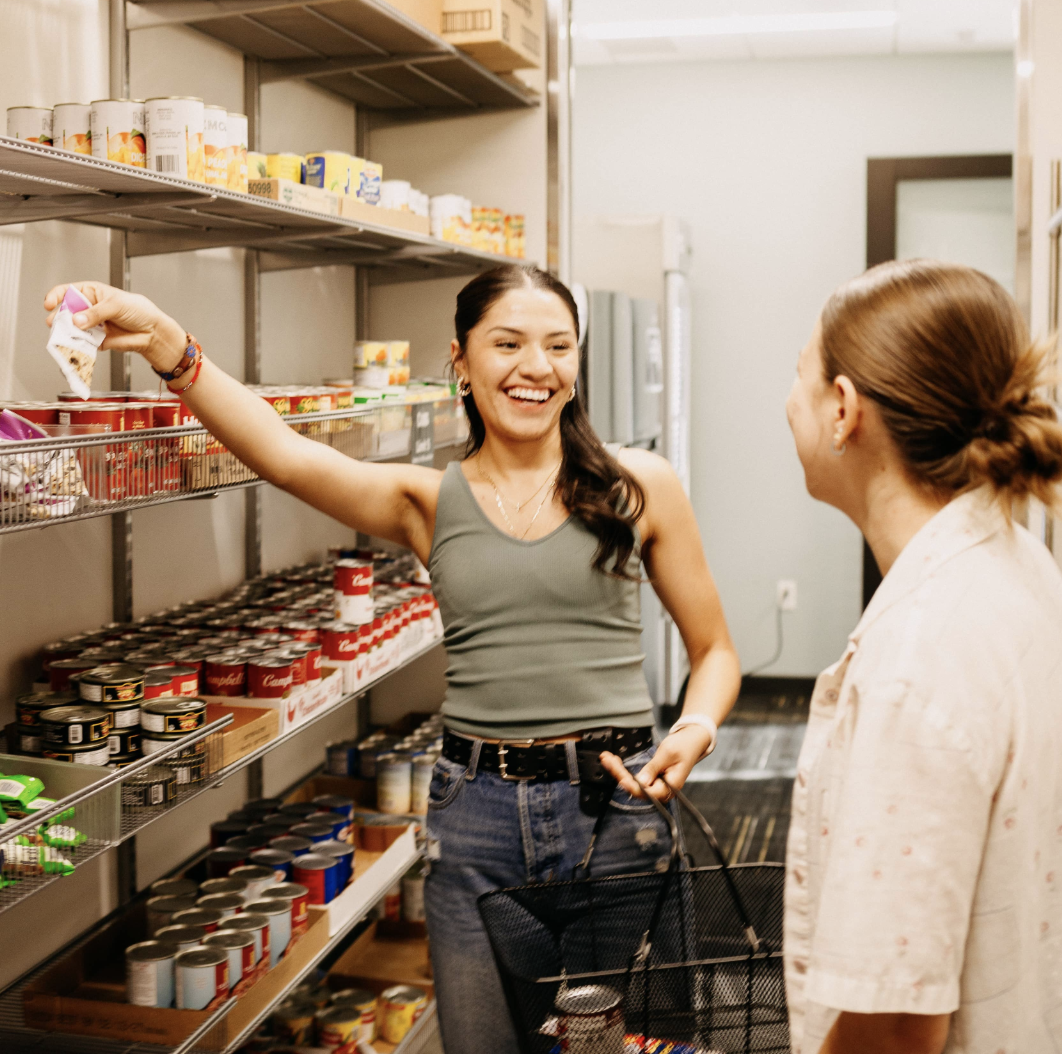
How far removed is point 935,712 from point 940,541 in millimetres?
145

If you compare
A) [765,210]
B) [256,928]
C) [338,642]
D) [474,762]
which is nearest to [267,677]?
[338,642]

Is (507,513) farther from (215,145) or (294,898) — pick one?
(294,898)

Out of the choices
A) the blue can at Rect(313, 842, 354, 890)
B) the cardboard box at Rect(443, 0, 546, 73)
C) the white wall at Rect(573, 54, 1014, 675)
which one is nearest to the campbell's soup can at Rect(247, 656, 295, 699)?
the blue can at Rect(313, 842, 354, 890)

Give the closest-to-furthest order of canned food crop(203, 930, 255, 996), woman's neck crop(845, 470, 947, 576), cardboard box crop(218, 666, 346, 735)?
woman's neck crop(845, 470, 947, 576) < canned food crop(203, 930, 255, 996) < cardboard box crop(218, 666, 346, 735)

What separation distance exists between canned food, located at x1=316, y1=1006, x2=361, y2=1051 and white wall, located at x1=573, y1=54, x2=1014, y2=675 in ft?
12.7

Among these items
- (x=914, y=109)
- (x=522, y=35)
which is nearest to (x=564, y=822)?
(x=522, y=35)

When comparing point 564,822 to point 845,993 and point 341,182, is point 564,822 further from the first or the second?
point 341,182

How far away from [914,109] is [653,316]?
1943mm

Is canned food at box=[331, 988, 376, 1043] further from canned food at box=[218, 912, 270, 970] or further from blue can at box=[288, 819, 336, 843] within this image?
canned food at box=[218, 912, 270, 970]

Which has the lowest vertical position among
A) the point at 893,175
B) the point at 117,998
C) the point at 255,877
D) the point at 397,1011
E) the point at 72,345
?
the point at 397,1011

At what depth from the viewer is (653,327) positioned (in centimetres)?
487

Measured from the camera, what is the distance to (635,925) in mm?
1413

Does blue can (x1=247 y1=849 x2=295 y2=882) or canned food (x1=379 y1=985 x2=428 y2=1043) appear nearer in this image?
blue can (x1=247 y1=849 x2=295 y2=882)

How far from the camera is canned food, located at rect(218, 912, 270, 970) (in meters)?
2.02
